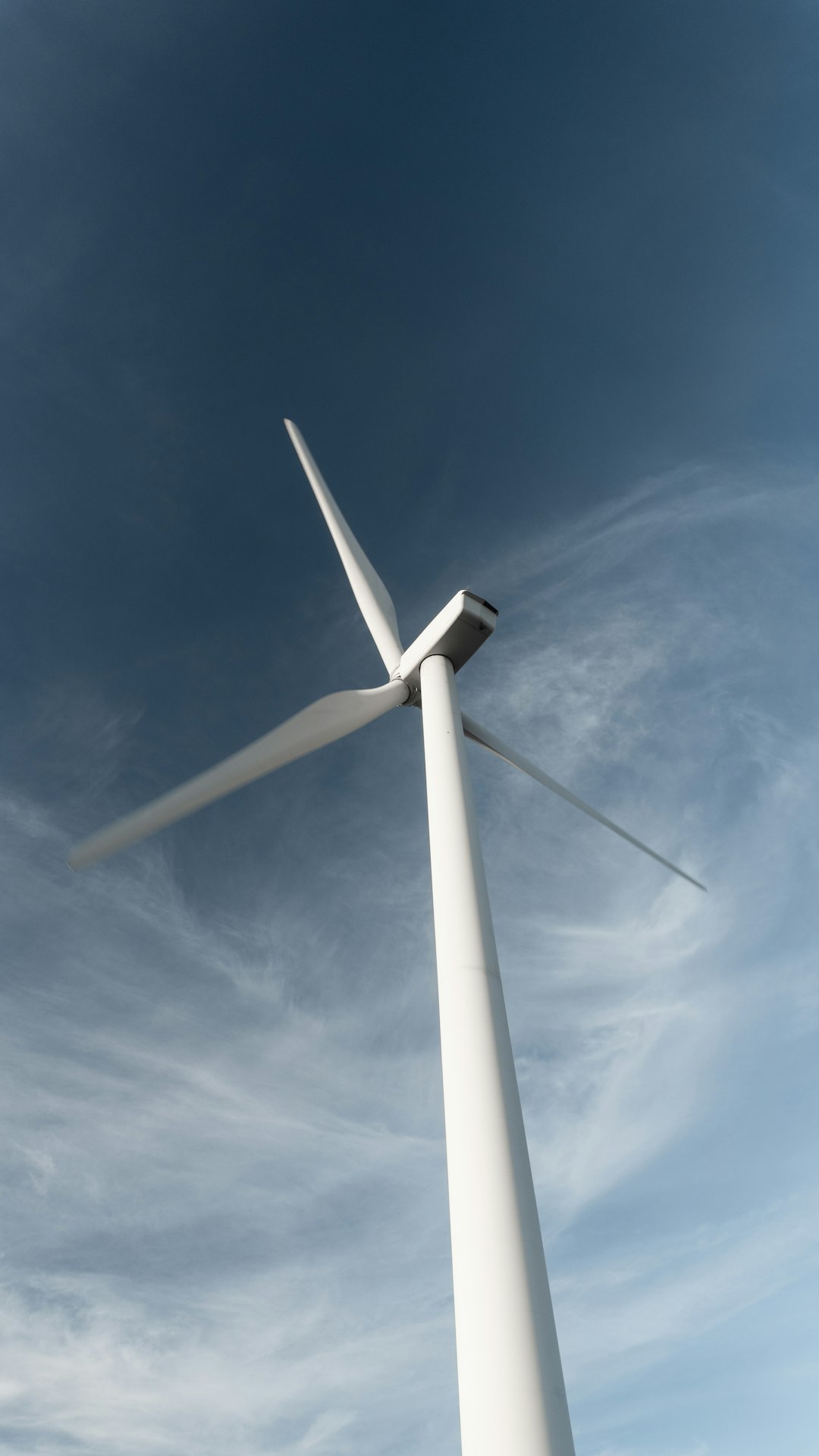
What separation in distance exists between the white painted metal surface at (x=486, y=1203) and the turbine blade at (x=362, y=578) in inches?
342

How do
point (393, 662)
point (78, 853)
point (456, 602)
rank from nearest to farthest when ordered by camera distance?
point (78, 853) → point (456, 602) → point (393, 662)

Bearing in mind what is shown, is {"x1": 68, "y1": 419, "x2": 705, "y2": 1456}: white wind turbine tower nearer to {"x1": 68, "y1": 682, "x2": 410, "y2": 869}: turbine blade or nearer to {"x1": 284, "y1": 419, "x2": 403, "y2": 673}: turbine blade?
{"x1": 68, "y1": 682, "x2": 410, "y2": 869}: turbine blade

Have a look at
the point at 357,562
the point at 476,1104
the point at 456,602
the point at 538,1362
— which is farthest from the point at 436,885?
the point at 357,562

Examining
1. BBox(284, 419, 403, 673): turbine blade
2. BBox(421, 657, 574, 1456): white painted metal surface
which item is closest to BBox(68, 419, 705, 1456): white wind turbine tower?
BBox(421, 657, 574, 1456): white painted metal surface

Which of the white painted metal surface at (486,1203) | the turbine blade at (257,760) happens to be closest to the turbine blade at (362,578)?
the turbine blade at (257,760)

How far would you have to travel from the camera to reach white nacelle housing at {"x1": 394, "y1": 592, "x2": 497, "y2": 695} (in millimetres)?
16938

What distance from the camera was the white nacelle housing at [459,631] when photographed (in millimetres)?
16938

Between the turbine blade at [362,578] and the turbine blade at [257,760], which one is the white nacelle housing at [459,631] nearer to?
the turbine blade at [257,760]

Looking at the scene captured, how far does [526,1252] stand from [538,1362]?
91 cm

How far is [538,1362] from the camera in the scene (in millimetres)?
7859

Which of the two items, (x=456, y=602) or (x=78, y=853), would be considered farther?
(x=456, y=602)

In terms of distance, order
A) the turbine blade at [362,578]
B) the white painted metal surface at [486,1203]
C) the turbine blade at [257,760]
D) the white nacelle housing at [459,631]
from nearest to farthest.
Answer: the white painted metal surface at [486,1203] < the turbine blade at [257,760] < the white nacelle housing at [459,631] < the turbine blade at [362,578]

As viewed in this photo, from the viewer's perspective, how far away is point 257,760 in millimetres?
16281

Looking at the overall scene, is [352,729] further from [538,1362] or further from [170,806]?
[538,1362]
